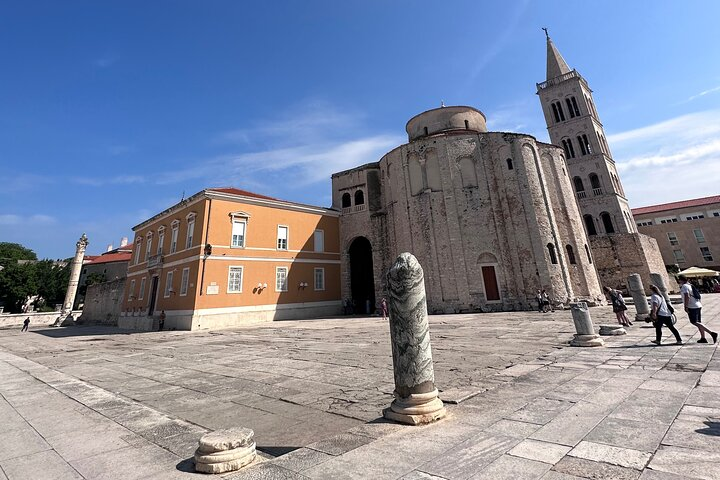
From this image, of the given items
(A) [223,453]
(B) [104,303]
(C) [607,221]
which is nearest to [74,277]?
(B) [104,303]

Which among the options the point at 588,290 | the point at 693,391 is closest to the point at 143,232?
the point at 693,391

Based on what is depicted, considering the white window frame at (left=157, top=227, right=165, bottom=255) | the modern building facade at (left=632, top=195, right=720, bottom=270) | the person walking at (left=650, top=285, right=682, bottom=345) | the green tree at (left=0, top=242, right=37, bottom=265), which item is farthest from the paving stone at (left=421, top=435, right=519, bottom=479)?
the green tree at (left=0, top=242, right=37, bottom=265)

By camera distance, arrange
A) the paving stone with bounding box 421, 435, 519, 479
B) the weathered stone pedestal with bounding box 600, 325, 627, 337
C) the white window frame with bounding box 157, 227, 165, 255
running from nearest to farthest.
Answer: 1. the paving stone with bounding box 421, 435, 519, 479
2. the weathered stone pedestal with bounding box 600, 325, 627, 337
3. the white window frame with bounding box 157, 227, 165, 255

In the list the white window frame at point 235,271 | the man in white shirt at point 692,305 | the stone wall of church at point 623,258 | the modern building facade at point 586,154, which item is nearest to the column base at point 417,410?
the man in white shirt at point 692,305

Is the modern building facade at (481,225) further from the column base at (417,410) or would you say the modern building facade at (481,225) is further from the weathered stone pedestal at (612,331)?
the column base at (417,410)

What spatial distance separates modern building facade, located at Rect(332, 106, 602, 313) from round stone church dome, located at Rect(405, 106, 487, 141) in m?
1.30

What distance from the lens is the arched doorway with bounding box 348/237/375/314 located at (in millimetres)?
26000

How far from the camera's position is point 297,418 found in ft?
13.1

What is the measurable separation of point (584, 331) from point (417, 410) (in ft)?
20.8

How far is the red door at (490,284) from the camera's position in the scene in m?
20.9

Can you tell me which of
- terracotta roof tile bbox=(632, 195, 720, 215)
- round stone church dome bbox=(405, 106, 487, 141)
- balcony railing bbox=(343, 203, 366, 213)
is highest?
round stone church dome bbox=(405, 106, 487, 141)

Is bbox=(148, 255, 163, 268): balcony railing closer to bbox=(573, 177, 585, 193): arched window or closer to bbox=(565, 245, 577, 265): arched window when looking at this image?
bbox=(565, 245, 577, 265): arched window

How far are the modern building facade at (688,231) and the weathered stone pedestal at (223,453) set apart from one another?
5688 centimetres

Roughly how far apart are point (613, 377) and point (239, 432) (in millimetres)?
5301
